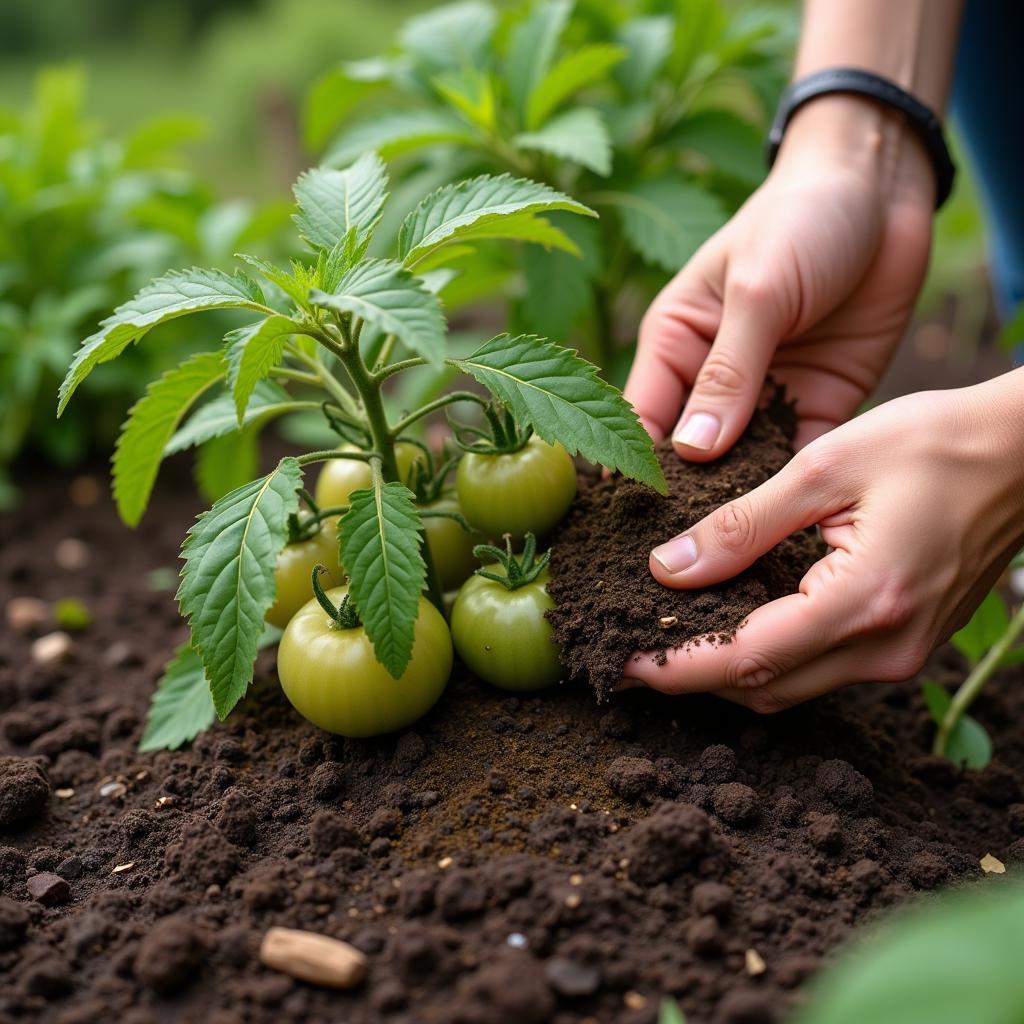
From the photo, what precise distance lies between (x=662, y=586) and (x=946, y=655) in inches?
51.3

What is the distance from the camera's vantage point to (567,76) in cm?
255

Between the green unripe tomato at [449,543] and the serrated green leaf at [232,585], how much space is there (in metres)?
0.38

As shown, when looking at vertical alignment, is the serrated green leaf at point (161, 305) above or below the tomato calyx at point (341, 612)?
above

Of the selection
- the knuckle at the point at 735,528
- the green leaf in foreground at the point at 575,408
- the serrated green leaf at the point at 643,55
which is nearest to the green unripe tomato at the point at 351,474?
the green leaf in foreground at the point at 575,408

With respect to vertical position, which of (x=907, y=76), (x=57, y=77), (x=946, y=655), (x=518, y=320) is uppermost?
(x=907, y=76)

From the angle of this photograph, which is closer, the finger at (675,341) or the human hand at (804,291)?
the human hand at (804,291)

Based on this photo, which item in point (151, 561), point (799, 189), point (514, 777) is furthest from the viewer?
point (151, 561)

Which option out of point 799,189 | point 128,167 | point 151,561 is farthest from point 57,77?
point 799,189

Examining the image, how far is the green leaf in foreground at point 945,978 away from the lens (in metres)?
0.78

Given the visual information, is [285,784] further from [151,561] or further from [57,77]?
[57,77]

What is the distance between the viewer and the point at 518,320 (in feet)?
9.00

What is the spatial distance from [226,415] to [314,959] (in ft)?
3.49

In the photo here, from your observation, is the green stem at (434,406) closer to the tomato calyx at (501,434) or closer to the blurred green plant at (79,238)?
the tomato calyx at (501,434)

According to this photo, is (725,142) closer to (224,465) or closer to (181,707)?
(224,465)
